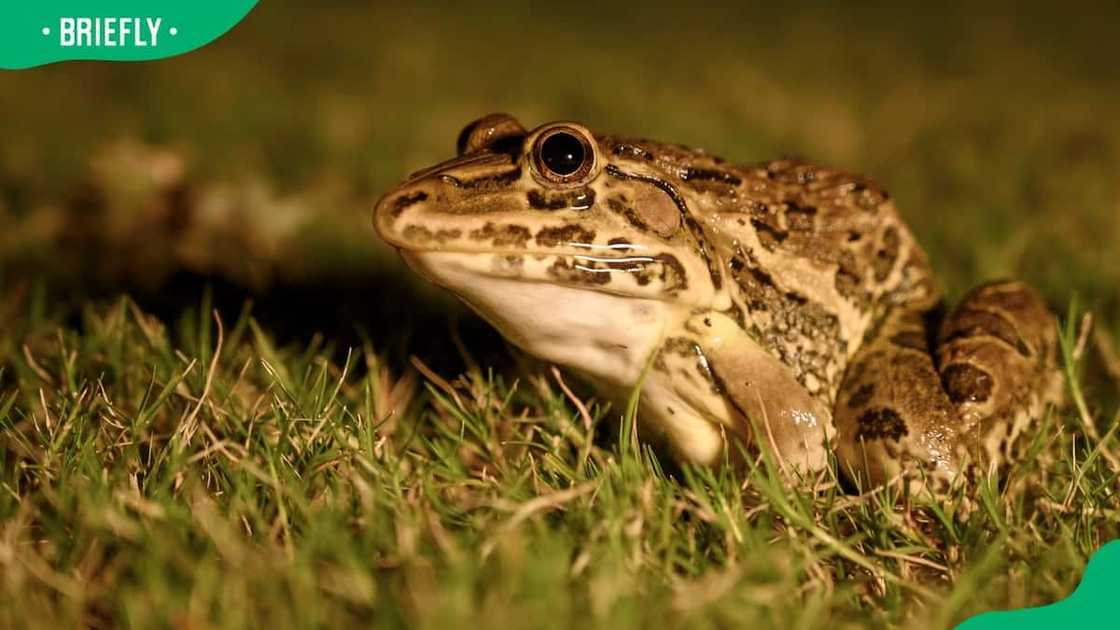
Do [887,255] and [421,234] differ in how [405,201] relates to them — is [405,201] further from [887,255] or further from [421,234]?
[887,255]

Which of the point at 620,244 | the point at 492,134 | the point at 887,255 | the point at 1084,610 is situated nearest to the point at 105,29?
the point at 492,134

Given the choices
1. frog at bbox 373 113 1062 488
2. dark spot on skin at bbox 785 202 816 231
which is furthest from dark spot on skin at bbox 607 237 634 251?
dark spot on skin at bbox 785 202 816 231

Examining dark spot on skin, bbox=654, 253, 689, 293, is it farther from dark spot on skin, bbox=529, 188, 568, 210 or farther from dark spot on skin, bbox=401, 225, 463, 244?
dark spot on skin, bbox=401, 225, 463, 244

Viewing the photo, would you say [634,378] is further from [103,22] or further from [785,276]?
[103,22]

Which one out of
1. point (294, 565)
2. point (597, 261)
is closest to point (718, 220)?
point (597, 261)

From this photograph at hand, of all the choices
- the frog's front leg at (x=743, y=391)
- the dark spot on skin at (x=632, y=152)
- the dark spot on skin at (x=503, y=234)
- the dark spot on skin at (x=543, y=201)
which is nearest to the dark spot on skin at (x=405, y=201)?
the dark spot on skin at (x=503, y=234)

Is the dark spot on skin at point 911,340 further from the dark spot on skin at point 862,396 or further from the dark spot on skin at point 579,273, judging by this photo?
the dark spot on skin at point 579,273
